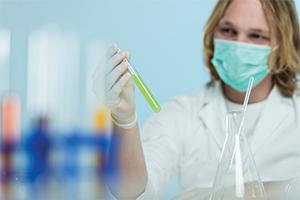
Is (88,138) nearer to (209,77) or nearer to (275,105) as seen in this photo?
(209,77)

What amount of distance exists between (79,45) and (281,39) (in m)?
0.74

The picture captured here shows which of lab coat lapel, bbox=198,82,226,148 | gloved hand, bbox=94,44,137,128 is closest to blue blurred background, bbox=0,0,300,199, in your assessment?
lab coat lapel, bbox=198,82,226,148

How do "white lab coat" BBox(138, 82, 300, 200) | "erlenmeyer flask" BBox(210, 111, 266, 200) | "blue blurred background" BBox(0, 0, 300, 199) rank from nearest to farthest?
"erlenmeyer flask" BBox(210, 111, 266, 200), "white lab coat" BBox(138, 82, 300, 200), "blue blurred background" BBox(0, 0, 300, 199)

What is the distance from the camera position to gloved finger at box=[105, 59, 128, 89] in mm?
942

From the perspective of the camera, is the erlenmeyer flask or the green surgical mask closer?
the erlenmeyer flask

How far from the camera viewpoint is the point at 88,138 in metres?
1.61

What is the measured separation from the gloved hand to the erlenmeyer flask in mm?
244

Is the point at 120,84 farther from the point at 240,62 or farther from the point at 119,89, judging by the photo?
the point at 240,62

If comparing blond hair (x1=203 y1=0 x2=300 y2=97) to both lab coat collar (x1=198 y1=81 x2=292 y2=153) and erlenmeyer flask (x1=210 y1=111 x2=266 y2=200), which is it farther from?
erlenmeyer flask (x1=210 y1=111 x2=266 y2=200)

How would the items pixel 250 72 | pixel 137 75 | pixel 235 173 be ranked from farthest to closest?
pixel 250 72
pixel 137 75
pixel 235 173

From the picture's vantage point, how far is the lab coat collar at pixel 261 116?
4.20ft

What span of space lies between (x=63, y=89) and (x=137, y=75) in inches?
37.2

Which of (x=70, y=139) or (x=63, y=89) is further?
(x=63, y=89)

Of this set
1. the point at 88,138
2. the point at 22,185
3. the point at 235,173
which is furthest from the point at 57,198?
the point at 235,173
